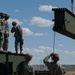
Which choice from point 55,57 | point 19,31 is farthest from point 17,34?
point 55,57

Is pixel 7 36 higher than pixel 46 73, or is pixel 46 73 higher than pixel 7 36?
pixel 7 36

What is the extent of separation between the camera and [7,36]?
482 inches

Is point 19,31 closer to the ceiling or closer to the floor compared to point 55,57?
closer to the ceiling

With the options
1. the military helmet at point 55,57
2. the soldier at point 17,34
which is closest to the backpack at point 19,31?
the soldier at point 17,34

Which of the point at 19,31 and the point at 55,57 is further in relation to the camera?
the point at 19,31

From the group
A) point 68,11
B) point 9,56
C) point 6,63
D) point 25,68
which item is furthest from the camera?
point 68,11

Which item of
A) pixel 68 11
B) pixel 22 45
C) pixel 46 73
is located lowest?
pixel 46 73

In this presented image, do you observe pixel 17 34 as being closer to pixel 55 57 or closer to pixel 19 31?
pixel 19 31

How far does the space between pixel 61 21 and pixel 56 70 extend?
10.3ft

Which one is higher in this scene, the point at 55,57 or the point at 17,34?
the point at 17,34

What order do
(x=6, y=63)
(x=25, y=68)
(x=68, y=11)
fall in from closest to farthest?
(x=25, y=68), (x=6, y=63), (x=68, y=11)

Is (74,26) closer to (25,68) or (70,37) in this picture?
(70,37)

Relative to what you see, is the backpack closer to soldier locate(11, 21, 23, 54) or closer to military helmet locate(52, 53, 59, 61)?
soldier locate(11, 21, 23, 54)

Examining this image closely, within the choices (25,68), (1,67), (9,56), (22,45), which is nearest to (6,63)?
(1,67)
